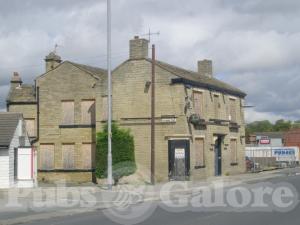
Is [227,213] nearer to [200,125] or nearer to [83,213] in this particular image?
[83,213]

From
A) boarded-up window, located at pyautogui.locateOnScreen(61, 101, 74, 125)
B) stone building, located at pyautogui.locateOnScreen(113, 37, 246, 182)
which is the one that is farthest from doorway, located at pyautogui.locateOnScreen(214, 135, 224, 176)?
boarded-up window, located at pyautogui.locateOnScreen(61, 101, 74, 125)

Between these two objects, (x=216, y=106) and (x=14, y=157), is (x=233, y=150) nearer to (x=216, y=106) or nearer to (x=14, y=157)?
(x=216, y=106)

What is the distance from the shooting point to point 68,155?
42.6 meters

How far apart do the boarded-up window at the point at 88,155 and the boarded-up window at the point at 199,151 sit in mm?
6974

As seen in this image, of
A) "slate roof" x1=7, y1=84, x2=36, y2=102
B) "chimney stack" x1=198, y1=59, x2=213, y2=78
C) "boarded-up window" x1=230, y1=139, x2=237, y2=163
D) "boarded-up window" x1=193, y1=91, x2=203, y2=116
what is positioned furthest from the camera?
"chimney stack" x1=198, y1=59, x2=213, y2=78

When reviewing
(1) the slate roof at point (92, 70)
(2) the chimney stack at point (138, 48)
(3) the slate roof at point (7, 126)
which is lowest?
(3) the slate roof at point (7, 126)

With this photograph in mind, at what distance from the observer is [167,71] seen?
39.3m

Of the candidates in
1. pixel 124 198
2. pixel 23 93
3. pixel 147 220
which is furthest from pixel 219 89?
pixel 147 220

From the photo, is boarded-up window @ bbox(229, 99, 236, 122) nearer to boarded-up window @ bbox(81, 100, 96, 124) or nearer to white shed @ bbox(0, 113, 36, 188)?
boarded-up window @ bbox(81, 100, 96, 124)

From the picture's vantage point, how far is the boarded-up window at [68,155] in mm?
42297

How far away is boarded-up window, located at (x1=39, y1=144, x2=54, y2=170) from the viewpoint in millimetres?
42844

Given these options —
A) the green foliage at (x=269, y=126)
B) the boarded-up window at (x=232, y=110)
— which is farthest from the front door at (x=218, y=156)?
the green foliage at (x=269, y=126)

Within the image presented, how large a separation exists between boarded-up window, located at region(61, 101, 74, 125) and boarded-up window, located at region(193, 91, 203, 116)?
27.9ft

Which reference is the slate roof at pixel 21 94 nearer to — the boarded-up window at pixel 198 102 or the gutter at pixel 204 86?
the gutter at pixel 204 86
